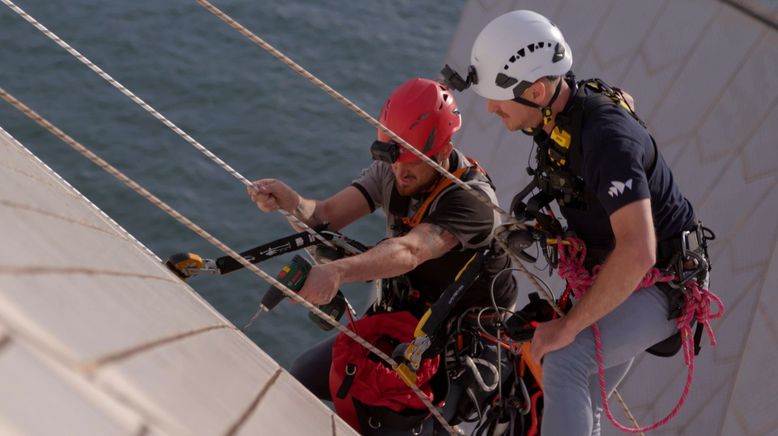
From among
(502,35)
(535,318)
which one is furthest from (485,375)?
(502,35)

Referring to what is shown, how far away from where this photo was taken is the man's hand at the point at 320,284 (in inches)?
149

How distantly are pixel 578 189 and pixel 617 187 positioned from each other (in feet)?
1.33

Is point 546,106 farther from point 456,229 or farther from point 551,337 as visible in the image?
point 551,337

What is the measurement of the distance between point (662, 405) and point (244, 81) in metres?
7.82

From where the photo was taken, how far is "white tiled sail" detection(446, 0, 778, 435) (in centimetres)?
563

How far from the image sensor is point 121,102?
39.4 ft

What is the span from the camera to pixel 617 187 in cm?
343

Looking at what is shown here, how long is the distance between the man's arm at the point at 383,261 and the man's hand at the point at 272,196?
25.3 inches

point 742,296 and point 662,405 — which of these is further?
point 662,405

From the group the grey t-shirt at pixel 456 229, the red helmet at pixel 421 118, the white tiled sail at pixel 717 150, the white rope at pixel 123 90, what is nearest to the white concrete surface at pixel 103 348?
the white rope at pixel 123 90

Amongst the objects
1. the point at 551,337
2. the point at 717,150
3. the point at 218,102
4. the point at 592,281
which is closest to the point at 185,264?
the point at 551,337

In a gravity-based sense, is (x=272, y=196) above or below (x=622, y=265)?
below

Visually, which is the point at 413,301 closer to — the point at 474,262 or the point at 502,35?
the point at 474,262

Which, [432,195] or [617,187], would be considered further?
[432,195]
